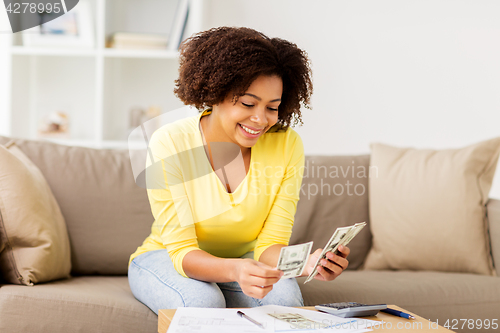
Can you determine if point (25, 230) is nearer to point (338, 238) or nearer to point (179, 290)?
point (179, 290)

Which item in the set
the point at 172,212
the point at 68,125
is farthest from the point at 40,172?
the point at 68,125

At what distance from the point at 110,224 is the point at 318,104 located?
1406mm

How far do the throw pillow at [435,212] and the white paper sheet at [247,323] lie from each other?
918 mm

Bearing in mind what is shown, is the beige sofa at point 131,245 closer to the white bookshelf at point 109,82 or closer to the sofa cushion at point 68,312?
the sofa cushion at point 68,312

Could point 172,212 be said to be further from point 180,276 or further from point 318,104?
point 318,104

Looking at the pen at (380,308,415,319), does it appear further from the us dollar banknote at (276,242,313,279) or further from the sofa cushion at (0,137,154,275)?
the sofa cushion at (0,137,154,275)

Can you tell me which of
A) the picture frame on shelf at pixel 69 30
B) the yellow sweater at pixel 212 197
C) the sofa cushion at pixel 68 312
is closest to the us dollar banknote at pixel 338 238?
the yellow sweater at pixel 212 197

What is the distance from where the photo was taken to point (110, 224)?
163cm

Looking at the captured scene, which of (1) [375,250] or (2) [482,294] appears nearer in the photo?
(2) [482,294]

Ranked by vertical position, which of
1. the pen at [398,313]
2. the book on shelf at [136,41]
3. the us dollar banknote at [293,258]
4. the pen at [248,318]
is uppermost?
the book on shelf at [136,41]

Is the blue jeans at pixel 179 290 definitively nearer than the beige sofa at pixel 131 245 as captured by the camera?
Yes

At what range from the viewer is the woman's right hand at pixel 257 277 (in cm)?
97

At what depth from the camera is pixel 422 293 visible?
4.98ft

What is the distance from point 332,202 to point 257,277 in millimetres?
931
